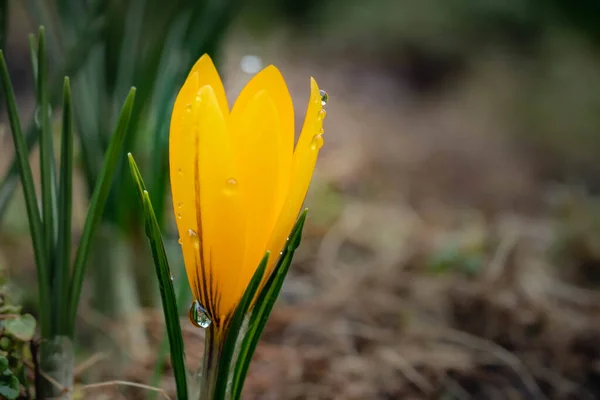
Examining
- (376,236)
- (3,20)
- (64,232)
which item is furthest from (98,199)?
(376,236)

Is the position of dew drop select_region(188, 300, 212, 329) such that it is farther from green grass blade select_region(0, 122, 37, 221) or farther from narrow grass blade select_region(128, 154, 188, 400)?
green grass blade select_region(0, 122, 37, 221)

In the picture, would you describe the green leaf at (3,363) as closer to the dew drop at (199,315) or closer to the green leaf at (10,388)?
the green leaf at (10,388)

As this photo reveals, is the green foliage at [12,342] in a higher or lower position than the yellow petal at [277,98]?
lower

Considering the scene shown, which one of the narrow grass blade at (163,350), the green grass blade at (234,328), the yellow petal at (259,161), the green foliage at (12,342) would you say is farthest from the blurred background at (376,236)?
the yellow petal at (259,161)

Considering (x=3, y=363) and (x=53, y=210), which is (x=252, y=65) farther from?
(x=3, y=363)

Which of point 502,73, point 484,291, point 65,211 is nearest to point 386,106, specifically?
point 502,73
